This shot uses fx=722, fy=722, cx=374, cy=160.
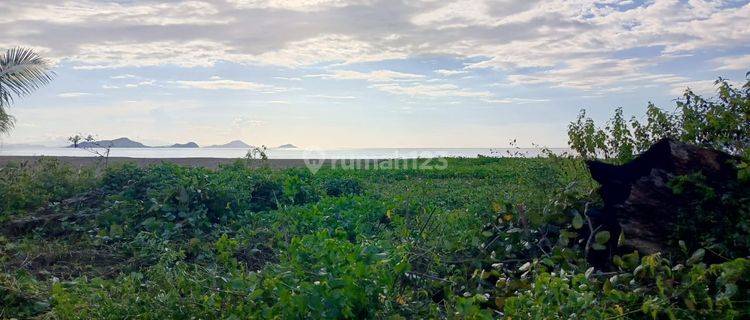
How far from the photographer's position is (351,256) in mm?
3652

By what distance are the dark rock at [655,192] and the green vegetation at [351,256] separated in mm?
103

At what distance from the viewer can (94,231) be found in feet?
26.1

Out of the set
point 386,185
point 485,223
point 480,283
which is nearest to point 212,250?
point 485,223

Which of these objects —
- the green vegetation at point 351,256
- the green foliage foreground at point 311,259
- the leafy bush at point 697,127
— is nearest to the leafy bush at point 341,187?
the green foliage foreground at point 311,259

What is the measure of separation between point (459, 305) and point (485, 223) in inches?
87.3

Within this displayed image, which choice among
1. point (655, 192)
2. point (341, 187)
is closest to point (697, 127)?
point (655, 192)

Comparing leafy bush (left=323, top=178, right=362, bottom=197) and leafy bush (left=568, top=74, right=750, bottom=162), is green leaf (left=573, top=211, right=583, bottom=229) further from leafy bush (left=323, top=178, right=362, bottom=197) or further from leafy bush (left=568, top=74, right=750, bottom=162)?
leafy bush (left=323, top=178, right=362, bottom=197)

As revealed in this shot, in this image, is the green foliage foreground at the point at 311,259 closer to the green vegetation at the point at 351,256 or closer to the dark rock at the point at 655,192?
the green vegetation at the point at 351,256

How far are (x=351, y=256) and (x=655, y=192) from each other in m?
1.99

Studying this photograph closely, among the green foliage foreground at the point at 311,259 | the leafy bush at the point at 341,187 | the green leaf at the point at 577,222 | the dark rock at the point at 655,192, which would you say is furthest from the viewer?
the leafy bush at the point at 341,187

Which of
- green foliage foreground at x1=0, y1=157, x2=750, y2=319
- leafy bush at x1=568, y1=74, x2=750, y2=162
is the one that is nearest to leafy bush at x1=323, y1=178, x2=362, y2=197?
green foliage foreground at x1=0, y1=157, x2=750, y2=319

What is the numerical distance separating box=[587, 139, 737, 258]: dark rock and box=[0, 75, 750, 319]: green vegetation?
103 mm

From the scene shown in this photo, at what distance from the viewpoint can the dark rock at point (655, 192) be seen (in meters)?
4.26

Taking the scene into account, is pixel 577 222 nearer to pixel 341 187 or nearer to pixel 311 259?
pixel 311 259
